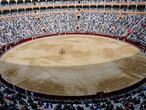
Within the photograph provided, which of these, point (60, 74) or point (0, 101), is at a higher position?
point (0, 101)

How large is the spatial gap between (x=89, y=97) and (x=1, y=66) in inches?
899

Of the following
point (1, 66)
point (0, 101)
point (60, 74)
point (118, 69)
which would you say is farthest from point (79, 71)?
point (0, 101)

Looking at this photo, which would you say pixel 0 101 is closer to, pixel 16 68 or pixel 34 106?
pixel 34 106

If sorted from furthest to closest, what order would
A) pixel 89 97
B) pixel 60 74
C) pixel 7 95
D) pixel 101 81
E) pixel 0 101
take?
pixel 60 74 < pixel 101 81 < pixel 89 97 < pixel 7 95 < pixel 0 101

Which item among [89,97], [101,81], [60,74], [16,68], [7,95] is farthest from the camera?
[16,68]

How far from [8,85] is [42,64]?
1123cm

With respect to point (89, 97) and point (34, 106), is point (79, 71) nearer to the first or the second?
point (89, 97)

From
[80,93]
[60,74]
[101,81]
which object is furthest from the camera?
[60,74]

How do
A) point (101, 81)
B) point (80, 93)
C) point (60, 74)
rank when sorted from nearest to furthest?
point (80, 93), point (101, 81), point (60, 74)

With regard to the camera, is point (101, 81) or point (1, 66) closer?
point (101, 81)

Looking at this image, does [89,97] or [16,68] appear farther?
[16,68]

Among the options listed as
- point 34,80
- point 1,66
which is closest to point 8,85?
point 34,80

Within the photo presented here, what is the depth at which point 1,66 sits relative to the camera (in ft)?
161

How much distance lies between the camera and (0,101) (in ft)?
88.5
